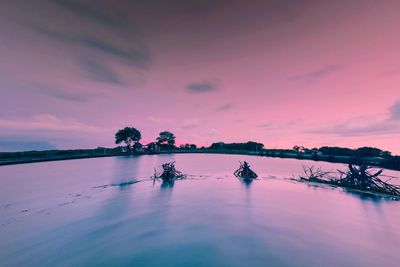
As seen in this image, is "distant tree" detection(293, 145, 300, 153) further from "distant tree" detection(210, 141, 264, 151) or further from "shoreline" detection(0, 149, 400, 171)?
"distant tree" detection(210, 141, 264, 151)

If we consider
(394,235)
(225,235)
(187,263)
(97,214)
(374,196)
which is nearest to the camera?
(187,263)

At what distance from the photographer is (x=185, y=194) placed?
2108 centimetres

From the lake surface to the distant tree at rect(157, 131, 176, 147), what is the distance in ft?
396

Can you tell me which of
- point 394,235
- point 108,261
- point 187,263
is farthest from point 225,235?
point 394,235

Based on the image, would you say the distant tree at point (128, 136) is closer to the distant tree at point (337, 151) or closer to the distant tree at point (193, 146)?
the distant tree at point (193, 146)

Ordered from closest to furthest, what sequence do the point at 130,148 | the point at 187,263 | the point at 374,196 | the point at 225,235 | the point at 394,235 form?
the point at 187,263 → the point at 225,235 → the point at 394,235 → the point at 374,196 → the point at 130,148

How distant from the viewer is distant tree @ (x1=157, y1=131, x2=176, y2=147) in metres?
141

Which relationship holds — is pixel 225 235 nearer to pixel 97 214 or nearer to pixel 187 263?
pixel 187 263

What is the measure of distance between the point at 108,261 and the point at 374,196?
2735 cm

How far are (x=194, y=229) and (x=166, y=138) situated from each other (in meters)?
133

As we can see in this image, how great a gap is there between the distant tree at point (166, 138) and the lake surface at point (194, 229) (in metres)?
121

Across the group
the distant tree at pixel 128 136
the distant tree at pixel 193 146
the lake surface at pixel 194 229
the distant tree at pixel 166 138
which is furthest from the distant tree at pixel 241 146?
the lake surface at pixel 194 229

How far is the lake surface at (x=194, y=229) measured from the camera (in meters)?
8.84

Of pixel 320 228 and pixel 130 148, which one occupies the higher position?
pixel 130 148
